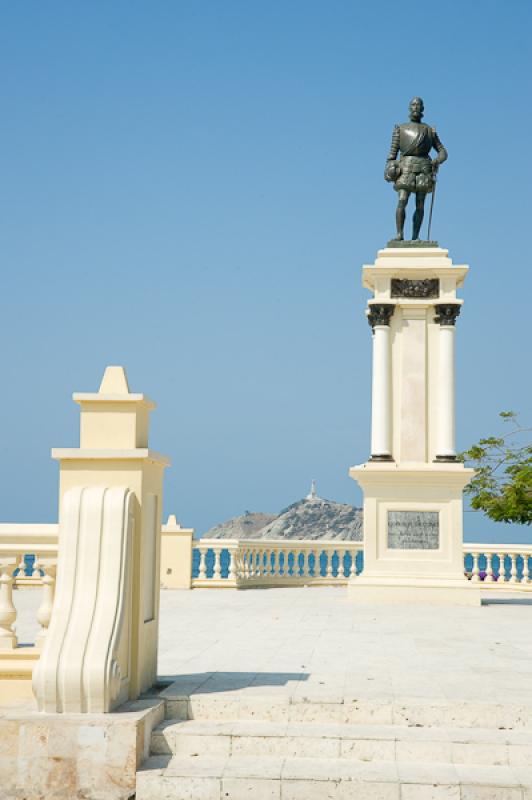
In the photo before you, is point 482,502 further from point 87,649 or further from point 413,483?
point 87,649

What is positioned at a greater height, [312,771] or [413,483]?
[413,483]

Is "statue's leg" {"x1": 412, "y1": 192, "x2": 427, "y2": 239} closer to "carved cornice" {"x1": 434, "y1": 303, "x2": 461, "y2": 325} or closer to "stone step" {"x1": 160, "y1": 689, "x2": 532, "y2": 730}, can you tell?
"carved cornice" {"x1": 434, "y1": 303, "x2": 461, "y2": 325}

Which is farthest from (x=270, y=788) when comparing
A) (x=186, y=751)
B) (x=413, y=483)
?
(x=413, y=483)

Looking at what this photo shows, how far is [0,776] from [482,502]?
53.3 feet

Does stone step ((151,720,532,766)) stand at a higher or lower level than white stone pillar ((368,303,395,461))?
lower

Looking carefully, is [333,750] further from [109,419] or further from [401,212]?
[401,212]

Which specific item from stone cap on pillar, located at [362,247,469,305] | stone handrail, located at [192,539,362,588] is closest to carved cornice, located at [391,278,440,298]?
stone cap on pillar, located at [362,247,469,305]

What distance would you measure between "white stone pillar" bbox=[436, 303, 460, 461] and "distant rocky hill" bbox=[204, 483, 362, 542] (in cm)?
2143

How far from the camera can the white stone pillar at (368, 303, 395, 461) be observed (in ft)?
56.0

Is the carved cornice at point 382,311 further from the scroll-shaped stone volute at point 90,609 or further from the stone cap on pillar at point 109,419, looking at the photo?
the scroll-shaped stone volute at point 90,609

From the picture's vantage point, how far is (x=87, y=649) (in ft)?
21.9

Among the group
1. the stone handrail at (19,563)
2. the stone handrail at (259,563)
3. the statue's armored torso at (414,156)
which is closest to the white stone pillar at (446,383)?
the statue's armored torso at (414,156)

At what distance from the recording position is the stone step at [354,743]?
6.54 metres

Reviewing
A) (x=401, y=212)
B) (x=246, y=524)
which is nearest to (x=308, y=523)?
(x=246, y=524)
